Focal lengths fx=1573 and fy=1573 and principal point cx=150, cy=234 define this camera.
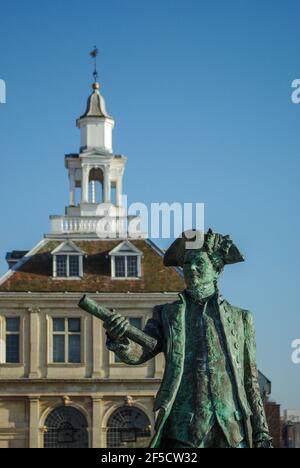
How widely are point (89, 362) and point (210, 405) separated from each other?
47.8 meters

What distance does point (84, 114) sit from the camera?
228ft

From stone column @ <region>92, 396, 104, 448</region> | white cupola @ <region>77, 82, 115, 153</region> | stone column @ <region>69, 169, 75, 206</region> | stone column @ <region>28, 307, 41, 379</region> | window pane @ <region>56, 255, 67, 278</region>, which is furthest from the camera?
white cupola @ <region>77, 82, 115, 153</region>

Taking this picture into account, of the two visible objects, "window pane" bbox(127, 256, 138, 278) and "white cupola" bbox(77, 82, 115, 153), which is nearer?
"window pane" bbox(127, 256, 138, 278)

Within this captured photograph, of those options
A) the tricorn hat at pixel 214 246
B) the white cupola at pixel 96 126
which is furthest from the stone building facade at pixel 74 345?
the tricorn hat at pixel 214 246

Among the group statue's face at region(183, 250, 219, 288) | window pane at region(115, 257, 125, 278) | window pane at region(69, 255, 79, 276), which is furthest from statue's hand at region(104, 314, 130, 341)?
window pane at region(69, 255, 79, 276)

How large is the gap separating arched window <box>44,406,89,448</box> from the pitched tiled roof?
4878 mm

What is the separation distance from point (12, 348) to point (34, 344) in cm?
91

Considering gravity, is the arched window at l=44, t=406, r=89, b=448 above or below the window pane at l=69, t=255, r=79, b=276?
below

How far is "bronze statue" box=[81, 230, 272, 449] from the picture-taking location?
13.9 m

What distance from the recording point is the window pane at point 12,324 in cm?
6181

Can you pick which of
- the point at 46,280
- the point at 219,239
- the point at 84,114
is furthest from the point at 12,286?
the point at 219,239

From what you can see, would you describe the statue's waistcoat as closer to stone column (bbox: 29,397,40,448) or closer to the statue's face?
the statue's face

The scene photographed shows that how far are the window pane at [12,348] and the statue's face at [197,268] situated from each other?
1864 inches
